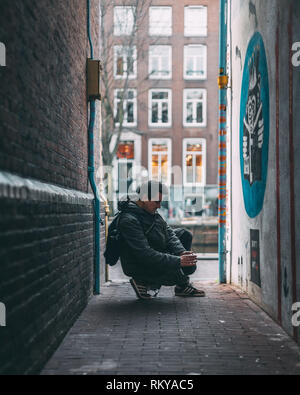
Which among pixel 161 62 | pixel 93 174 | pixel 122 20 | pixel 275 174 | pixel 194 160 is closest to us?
pixel 275 174

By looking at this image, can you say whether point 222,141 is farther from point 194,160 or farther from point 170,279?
point 194,160

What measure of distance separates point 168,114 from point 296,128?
32478mm

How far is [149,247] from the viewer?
671 cm

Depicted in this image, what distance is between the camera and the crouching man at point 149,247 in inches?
264

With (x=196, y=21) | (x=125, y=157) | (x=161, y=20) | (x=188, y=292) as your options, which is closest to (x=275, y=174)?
(x=188, y=292)

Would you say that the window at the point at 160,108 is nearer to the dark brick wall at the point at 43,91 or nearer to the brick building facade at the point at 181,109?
the brick building facade at the point at 181,109

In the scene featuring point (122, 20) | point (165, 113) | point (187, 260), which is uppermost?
point (122, 20)

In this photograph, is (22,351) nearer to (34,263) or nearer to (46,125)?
(34,263)

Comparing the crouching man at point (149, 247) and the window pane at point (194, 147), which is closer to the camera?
the crouching man at point (149, 247)

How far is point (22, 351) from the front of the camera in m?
3.48

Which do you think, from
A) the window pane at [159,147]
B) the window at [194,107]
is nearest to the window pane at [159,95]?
the window at [194,107]

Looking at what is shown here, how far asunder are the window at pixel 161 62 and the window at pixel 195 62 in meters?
1.13

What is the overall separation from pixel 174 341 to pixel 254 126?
3267mm

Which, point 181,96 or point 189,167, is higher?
point 181,96
